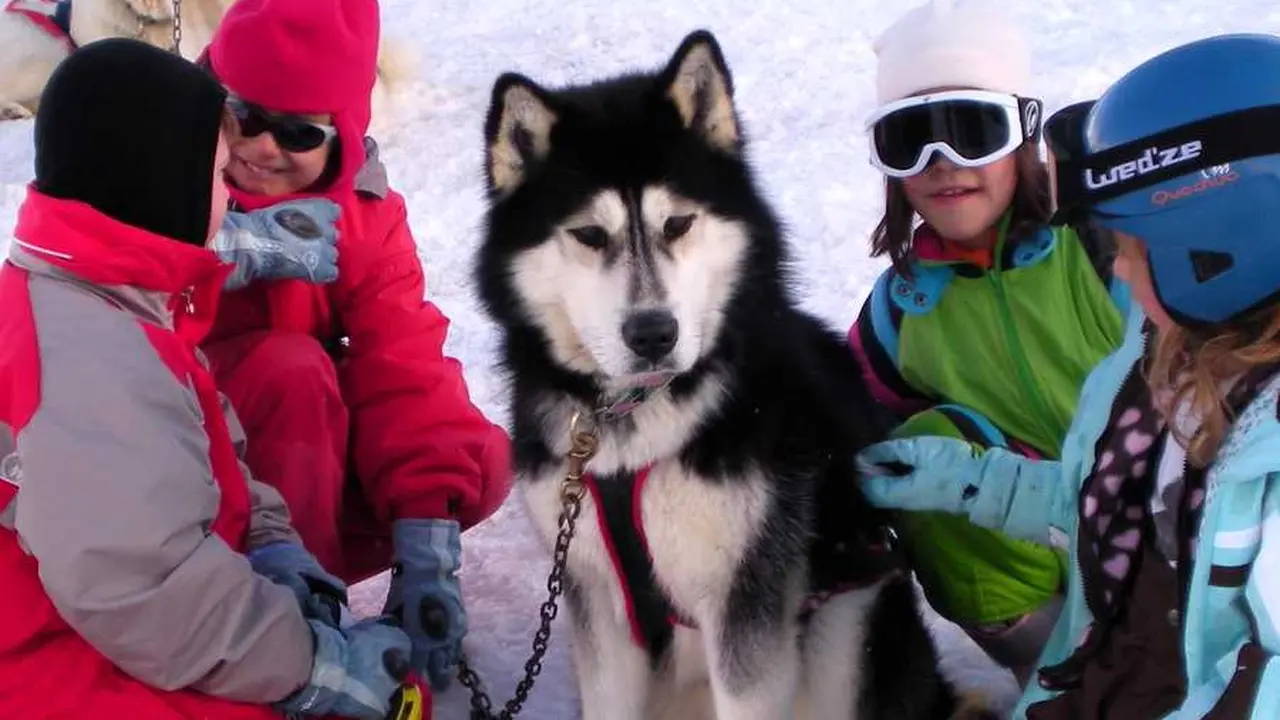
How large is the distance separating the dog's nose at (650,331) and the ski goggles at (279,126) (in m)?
0.89

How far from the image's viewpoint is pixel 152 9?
6.32 m

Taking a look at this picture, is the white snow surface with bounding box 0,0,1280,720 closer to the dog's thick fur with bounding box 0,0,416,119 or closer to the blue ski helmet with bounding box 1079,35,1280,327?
the dog's thick fur with bounding box 0,0,416,119

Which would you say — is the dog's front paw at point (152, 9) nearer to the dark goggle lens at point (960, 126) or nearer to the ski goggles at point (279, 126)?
the ski goggles at point (279, 126)

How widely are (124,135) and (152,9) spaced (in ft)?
17.6


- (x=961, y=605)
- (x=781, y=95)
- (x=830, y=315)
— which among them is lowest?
(x=961, y=605)

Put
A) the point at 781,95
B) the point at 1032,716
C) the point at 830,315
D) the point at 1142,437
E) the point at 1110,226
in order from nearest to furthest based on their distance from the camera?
the point at 1110,226 < the point at 1142,437 < the point at 1032,716 < the point at 830,315 < the point at 781,95

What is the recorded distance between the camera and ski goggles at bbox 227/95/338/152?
2252mm

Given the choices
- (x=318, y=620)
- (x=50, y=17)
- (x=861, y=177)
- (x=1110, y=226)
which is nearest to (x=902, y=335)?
(x=1110, y=226)

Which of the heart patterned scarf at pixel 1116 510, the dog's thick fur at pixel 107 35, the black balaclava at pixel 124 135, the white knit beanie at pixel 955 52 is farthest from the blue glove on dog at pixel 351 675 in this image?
the dog's thick fur at pixel 107 35

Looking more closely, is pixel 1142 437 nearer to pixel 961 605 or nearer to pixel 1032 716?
pixel 1032 716

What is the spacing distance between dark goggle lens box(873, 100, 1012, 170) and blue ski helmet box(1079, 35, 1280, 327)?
77 cm

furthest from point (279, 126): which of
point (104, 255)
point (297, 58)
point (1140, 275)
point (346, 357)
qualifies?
point (1140, 275)

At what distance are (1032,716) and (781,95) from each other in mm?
4235

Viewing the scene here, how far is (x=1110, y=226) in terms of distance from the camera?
137cm
